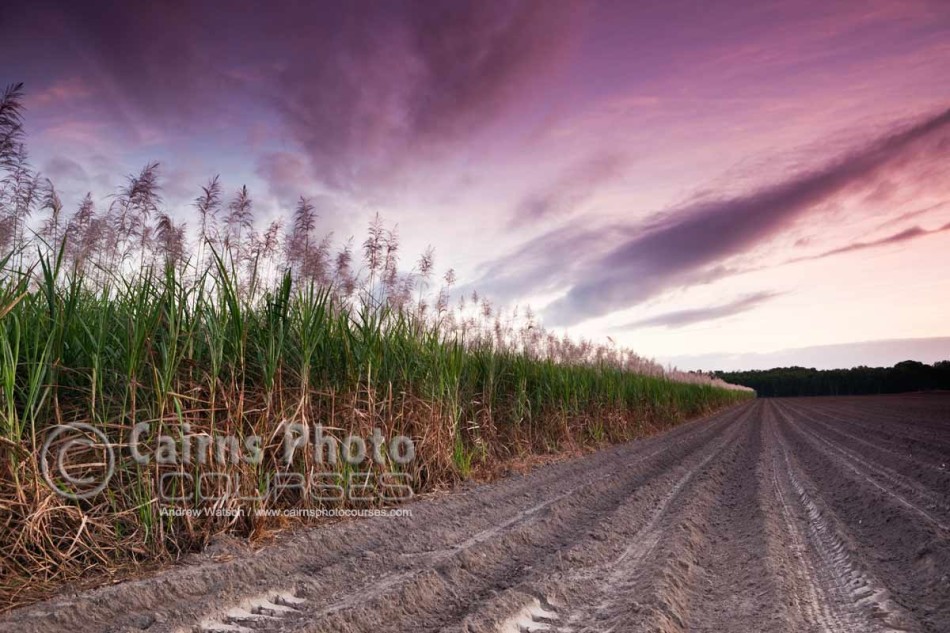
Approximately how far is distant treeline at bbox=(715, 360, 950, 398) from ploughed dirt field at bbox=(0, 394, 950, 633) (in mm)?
79122

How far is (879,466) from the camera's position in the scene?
27.5 feet

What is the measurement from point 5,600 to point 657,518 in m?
4.60

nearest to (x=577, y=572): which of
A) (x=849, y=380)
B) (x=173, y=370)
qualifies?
(x=173, y=370)

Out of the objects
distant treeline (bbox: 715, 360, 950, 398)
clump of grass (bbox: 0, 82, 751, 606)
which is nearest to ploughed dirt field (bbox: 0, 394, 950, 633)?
clump of grass (bbox: 0, 82, 751, 606)

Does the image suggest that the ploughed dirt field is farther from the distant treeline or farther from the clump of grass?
the distant treeline

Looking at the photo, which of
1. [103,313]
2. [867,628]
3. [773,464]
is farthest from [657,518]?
[773,464]

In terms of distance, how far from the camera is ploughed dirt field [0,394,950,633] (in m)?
2.59

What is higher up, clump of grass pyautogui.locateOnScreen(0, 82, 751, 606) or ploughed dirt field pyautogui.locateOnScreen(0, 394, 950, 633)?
clump of grass pyautogui.locateOnScreen(0, 82, 751, 606)

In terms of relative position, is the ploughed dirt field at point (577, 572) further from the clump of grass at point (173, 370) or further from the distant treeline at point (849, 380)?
the distant treeline at point (849, 380)

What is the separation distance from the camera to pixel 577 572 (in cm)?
333

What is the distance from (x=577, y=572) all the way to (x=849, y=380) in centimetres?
12273

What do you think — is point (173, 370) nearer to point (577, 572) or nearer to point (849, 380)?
point (577, 572)

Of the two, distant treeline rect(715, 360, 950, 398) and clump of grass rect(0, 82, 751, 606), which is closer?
clump of grass rect(0, 82, 751, 606)

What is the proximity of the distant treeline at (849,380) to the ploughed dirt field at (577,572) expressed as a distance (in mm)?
79122
